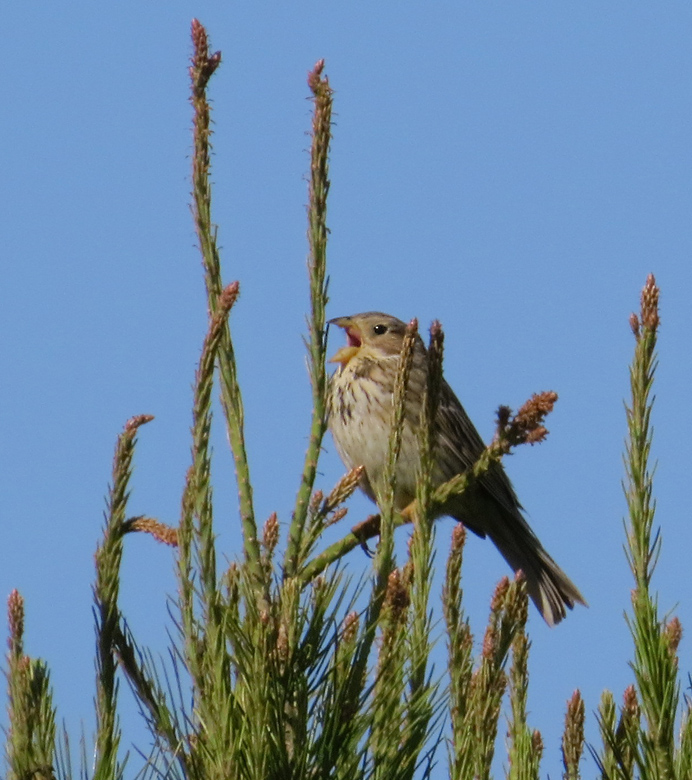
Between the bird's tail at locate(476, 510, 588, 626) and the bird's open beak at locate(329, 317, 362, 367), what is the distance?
4.47ft

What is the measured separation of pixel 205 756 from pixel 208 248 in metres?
0.87

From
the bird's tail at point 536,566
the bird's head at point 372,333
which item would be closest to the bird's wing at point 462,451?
the bird's tail at point 536,566

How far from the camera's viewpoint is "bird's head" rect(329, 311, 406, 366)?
7.45 m

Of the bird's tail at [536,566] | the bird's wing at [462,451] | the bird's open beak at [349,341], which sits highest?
the bird's open beak at [349,341]

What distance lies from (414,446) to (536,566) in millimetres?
1226

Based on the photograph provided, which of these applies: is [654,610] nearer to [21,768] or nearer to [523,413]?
[523,413]

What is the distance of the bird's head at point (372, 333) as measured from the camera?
7.45 metres

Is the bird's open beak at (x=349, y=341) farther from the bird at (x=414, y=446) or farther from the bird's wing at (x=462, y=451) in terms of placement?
the bird's wing at (x=462, y=451)

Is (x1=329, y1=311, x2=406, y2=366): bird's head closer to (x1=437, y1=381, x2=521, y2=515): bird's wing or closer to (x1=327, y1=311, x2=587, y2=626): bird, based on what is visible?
(x1=327, y1=311, x2=587, y2=626): bird

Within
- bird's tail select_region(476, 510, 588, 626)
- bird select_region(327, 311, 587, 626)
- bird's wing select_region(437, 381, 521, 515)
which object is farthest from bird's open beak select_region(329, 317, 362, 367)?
bird's tail select_region(476, 510, 588, 626)

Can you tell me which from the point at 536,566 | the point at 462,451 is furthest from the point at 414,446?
the point at 536,566

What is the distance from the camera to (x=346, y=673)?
1919 mm

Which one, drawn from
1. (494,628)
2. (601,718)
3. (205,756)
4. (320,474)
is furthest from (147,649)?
(601,718)

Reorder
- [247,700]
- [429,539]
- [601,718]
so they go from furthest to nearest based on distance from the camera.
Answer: [601,718]
[429,539]
[247,700]
